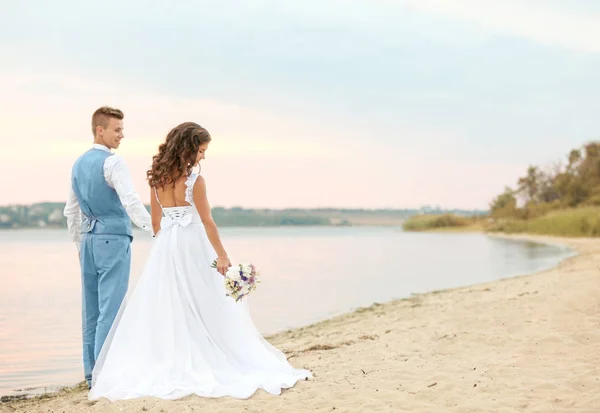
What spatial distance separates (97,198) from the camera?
5586 millimetres

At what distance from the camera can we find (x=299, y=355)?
7.04 m

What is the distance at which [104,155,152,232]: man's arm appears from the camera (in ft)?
17.6

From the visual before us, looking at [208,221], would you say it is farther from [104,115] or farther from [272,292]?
[272,292]

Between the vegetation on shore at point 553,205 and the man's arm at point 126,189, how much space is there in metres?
29.1

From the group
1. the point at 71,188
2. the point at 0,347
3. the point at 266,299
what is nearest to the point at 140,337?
the point at 71,188

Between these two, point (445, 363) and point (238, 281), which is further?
point (445, 363)

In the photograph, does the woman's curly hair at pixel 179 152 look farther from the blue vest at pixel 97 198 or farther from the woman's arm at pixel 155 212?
the blue vest at pixel 97 198

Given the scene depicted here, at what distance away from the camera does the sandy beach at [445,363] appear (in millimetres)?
4785

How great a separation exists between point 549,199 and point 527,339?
5035cm

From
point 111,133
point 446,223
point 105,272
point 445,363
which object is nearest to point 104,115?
point 111,133

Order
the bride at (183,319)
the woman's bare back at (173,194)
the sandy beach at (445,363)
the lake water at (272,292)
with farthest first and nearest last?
the lake water at (272,292) → the woman's bare back at (173,194) → the bride at (183,319) → the sandy beach at (445,363)

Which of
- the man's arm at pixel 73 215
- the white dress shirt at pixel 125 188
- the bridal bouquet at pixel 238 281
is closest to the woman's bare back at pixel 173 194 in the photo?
the white dress shirt at pixel 125 188

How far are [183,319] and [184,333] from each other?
0.11 meters

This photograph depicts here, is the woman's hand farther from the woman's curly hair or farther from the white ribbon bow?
the woman's curly hair
